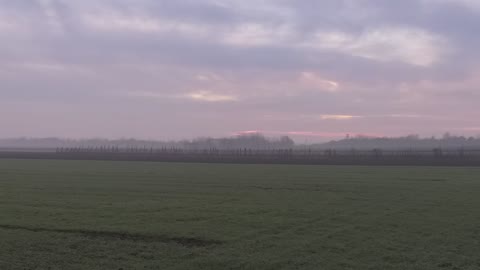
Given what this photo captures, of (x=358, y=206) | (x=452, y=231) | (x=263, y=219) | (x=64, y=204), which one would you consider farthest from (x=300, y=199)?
(x=64, y=204)

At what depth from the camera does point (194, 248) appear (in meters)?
12.6

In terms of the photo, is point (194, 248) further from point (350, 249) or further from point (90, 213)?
point (90, 213)

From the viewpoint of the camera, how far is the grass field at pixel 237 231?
11.4m

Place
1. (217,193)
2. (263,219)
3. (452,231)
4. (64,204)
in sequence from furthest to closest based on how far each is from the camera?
(217,193)
(64,204)
(263,219)
(452,231)

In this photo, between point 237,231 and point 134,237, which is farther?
point 237,231

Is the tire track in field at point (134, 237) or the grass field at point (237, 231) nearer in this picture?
the grass field at point (237, 231)

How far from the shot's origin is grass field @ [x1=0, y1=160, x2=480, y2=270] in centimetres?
1138

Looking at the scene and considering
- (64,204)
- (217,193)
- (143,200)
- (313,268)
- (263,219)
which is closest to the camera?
(313,268)

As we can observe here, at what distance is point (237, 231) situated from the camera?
48.4 feet

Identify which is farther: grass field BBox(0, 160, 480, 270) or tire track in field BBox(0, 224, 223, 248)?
tire track in field BBox(0, 224, 223, 248)

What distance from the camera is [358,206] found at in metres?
21.0

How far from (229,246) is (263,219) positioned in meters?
4.53

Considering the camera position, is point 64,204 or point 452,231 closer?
point 452,231

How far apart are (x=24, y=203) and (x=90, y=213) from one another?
14.6 feet
